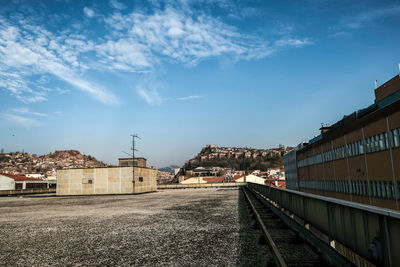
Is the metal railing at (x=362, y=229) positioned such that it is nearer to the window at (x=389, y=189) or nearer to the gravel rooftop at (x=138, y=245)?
the gravel rooftop at (x=138, y=245)

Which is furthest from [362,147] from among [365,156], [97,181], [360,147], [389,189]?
[97,181]

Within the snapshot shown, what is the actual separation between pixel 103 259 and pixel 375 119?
30.5 metres

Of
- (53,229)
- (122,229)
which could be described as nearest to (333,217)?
(122,229)

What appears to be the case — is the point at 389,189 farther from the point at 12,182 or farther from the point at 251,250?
the point at 12,182

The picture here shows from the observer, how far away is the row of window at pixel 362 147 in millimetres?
25344

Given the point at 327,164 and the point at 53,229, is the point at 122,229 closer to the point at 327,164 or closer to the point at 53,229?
the point at 53,229

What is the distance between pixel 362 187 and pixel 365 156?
3.86 meters

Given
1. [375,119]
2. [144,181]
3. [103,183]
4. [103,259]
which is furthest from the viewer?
[144,181]

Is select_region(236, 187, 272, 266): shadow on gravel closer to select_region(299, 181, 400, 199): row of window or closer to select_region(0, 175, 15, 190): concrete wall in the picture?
select_region(299, 181, 400, 199): row of window

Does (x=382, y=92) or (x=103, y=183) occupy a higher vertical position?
(x=382, y=92)

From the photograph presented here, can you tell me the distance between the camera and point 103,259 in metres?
6.84

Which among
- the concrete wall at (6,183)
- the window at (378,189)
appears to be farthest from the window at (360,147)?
the concrete wall at (6,183)

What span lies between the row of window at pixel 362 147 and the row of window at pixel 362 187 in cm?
343

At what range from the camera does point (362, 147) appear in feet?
102
